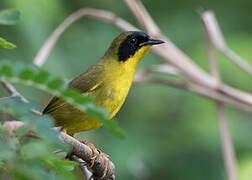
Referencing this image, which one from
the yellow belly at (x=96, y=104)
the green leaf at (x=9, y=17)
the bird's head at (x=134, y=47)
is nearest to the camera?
the green leaf at (x=9, y=17)

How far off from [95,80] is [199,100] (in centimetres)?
288

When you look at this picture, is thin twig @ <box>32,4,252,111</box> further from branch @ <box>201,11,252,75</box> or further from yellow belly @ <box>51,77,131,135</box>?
yellow belly @ <box>51,77,131,135</box>

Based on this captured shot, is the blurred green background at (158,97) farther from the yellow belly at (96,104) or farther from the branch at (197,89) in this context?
the yellow belly at (96,104)

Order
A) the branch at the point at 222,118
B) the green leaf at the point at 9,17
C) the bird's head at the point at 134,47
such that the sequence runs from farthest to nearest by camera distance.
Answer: the branch at the point at 222,118
the bird's head at the point at 134,47
the green leaf at the point at 9,17

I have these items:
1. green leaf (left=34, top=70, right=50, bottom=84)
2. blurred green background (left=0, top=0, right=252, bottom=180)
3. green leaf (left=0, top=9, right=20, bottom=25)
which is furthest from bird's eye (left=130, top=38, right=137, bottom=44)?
green leaf (left=34, top=70, right=50, bottom=84)

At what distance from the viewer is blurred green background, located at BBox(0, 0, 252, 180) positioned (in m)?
5.64

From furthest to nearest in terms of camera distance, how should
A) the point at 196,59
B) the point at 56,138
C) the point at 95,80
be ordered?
the point at 196,59 → the point at 95,80 → the point at 56,138

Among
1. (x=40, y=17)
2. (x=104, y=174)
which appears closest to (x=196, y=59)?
(x=40, y=17)

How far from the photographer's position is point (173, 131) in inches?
252

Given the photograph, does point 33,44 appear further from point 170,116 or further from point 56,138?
point 56,138

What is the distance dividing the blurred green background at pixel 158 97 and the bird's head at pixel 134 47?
1.44 meters

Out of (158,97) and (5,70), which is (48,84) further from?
(158,97)

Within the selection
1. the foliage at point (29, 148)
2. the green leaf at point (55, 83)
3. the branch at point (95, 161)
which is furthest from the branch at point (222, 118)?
the green leaf at point (55, 83)

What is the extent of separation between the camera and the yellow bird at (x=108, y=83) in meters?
3.53
